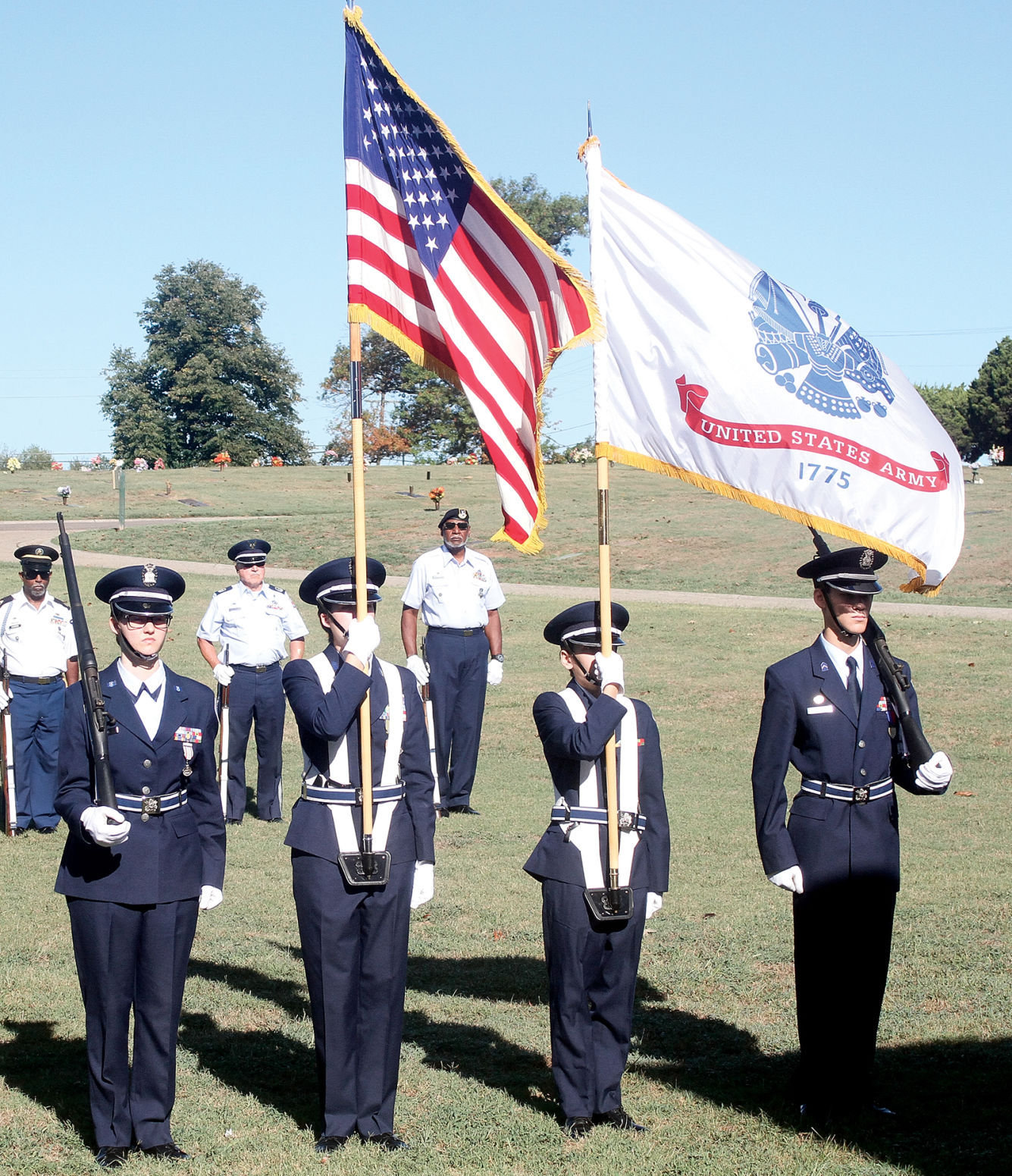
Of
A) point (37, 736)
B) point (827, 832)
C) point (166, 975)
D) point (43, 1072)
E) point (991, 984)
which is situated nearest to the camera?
point (166, 975)

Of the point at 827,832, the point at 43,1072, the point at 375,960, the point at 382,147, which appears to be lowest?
the point at 43,1072

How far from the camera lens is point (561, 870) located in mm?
5562

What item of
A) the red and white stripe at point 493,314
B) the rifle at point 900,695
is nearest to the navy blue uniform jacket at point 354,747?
the red and white stripe at point 493,314

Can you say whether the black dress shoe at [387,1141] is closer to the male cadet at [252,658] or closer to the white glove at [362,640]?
the white glove at [362,640]

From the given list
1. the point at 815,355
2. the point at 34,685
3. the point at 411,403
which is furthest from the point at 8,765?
the point at 411,403

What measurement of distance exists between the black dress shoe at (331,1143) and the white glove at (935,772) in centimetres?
271

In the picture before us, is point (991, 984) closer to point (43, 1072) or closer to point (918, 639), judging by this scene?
point (43, 1072)

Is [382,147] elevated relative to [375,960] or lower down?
elevated

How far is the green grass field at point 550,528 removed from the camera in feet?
94.5

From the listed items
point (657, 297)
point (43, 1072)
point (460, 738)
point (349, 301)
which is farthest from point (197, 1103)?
point (460, 738)

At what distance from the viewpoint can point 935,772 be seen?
5.55 m

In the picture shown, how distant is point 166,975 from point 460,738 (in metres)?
6.17

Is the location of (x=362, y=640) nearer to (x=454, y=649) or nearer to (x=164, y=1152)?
(x=164, y=1152)

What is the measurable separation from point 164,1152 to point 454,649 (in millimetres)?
6513
